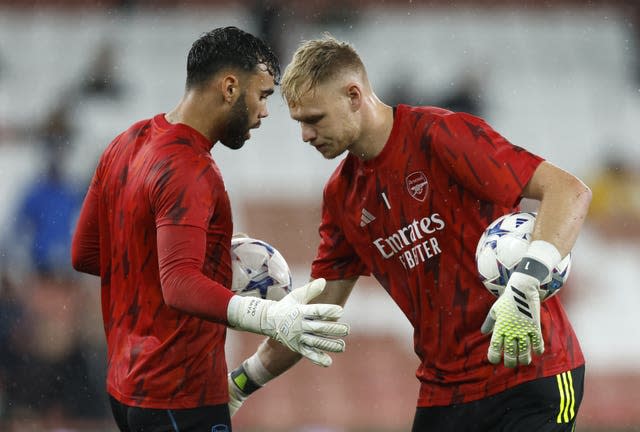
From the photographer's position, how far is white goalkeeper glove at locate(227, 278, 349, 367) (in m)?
3.66

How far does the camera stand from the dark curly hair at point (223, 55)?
4277 millimetres

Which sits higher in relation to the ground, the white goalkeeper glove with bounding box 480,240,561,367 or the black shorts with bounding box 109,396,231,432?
the white goalkeeper glove with bounding box 480,240,561,367

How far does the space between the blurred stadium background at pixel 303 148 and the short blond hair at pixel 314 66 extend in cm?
542

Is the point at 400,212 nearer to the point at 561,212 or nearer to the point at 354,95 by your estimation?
the point at 354,95

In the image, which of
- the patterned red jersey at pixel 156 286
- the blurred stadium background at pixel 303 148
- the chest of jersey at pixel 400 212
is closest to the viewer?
the patterned red jersey at pixel 156 286

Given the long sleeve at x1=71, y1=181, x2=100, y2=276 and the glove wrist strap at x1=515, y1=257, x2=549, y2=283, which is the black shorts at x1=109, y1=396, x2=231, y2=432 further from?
the glove wrist strap at x1=515, y1=257, x2=549, y2=283

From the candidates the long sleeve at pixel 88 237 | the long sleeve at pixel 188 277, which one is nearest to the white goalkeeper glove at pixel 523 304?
the long sleeve at pixel 188 277

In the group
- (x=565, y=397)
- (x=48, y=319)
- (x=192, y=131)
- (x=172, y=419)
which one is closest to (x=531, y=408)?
(x=565, y=397)

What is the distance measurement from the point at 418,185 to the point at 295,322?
0.90 m

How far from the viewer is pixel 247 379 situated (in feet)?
16.2

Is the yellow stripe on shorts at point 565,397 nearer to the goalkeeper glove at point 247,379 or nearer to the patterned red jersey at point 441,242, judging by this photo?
the patterned red jersey at point 441,242

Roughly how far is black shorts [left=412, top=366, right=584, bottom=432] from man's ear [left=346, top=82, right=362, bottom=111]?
4.13 feet

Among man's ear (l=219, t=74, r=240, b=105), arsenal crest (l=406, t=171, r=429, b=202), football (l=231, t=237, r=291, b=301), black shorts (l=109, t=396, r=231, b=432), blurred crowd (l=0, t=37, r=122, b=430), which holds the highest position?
man's ear (l=219, t=74, r=240, b=105)

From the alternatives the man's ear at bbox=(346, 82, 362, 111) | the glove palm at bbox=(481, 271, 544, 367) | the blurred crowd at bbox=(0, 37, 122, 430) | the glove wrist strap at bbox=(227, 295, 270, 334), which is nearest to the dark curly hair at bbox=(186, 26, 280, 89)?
the man's ear at bbox=(346, 82, 362, 111)
